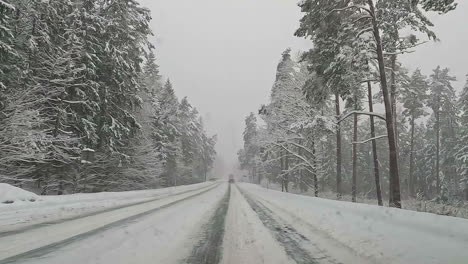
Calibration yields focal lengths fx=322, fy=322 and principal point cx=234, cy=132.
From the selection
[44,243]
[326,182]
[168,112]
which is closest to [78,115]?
[44,243]

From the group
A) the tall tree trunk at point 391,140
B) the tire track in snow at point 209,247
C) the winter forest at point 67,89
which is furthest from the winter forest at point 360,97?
the winter forest at point 67,89

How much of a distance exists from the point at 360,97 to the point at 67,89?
1624cm

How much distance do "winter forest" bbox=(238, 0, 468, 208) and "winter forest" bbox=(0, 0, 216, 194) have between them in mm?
10844

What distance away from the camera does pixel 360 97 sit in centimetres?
1819

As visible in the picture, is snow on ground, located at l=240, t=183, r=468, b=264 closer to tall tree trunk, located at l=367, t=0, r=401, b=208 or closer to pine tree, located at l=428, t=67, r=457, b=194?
tall tree trunk, located at l=367, t=0, r=401, b=208

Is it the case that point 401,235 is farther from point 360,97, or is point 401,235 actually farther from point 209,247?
point 360,97

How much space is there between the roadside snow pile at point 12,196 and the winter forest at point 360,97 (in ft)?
38.7

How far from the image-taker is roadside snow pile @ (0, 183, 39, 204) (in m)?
9.34

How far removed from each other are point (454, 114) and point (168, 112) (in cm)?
3631

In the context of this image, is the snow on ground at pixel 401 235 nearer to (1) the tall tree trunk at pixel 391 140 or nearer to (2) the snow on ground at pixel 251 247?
(2) the snow on ground at pixel 251 247

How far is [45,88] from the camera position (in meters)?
16.3

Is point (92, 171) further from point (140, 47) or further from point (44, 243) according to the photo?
point (44, 243)

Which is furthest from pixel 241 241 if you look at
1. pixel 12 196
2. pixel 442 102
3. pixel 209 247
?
pixel 442 102

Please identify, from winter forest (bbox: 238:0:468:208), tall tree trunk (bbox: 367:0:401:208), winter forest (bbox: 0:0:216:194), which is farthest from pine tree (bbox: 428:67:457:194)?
winter forest (bbox: 0:0:216:194)
